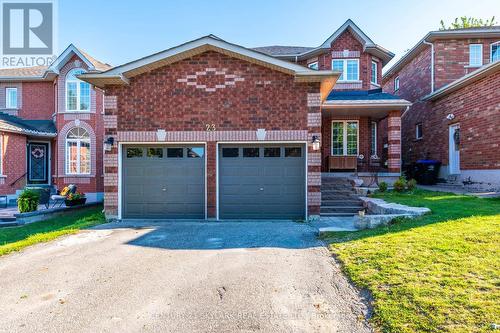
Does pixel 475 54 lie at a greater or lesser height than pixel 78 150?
greater

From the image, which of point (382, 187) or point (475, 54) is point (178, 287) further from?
point (475, 54)

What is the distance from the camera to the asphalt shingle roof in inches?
504

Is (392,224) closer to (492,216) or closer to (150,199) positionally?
(492,216)

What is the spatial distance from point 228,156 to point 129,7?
8.71 meters

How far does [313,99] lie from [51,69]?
45.3ft

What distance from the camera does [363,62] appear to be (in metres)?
15.2

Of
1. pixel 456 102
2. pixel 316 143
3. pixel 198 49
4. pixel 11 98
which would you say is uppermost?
pixel 11 98

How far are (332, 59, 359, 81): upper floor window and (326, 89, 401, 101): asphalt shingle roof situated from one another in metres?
1.15

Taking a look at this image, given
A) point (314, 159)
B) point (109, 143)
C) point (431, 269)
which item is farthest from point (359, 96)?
point (431, 269)

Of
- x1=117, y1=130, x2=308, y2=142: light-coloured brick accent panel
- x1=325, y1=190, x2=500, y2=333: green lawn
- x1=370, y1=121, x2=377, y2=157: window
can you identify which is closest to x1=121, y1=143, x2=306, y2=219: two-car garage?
x1=117, y1=130, x2=308, y2=142: light-coloured brick accent panel

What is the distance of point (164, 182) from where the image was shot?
9320 millimetres

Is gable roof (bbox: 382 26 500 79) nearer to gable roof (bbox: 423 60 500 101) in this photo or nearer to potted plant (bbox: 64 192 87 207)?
gable roof (bbox: 423 60 500 101)

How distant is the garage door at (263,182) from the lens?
9.16 metres

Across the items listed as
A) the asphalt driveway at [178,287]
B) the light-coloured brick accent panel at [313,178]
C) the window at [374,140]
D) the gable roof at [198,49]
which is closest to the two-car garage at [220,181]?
the light-coloured brick accent panel at [313,178]
